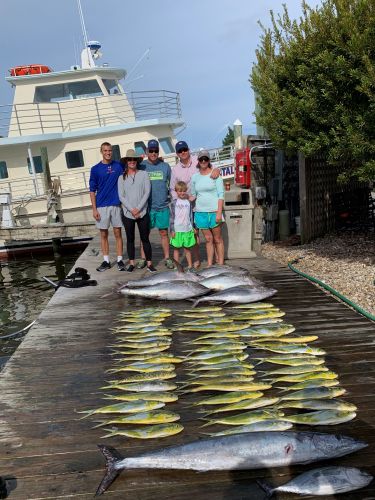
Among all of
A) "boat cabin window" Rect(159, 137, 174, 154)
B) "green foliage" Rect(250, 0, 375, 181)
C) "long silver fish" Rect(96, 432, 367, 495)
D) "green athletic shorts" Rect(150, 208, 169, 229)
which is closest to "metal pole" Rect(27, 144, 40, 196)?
"boat cabin window" Rect(159, 137, 174, 154)

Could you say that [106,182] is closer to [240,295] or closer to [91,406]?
[240,295]

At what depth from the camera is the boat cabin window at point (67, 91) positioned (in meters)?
18.2

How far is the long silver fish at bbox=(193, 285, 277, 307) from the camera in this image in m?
5.34

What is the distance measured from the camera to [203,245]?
9.64m

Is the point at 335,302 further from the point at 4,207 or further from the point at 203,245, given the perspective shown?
the point at 4,207

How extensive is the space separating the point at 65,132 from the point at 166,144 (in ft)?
13.0

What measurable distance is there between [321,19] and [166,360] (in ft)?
22.6

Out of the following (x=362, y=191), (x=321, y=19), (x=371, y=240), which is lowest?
(x=371, y=240)

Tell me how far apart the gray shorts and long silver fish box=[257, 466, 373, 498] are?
17.2 ft

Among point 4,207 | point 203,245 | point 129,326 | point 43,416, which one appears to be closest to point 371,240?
point 203,245

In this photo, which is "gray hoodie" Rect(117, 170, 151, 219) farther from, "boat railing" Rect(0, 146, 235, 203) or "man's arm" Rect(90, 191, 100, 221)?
"boat railing" Rect(0, 146, 235, 203)

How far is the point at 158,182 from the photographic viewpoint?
7043 millimetres

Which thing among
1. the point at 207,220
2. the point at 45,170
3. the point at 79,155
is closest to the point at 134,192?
the point at 207,220

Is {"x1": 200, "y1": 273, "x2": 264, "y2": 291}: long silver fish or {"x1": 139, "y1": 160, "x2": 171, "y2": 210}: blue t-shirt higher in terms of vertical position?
{"x1": 139, "y1": 160, "x2": 171, "y2": 210}: blue t-shirt
